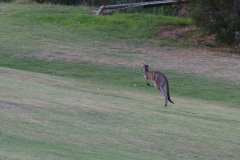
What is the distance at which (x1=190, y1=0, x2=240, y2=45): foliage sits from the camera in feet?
74.3

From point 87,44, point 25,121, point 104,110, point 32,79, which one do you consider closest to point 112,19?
point 87,44

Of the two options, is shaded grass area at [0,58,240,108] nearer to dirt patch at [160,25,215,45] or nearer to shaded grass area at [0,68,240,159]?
shaded grass area at [0,68,240,159]

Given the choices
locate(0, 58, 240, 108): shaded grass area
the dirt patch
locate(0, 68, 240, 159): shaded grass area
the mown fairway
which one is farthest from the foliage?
locate(0, 68, 240, 159): shaded grass area

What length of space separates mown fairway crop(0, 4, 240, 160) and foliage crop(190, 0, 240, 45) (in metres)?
1.27

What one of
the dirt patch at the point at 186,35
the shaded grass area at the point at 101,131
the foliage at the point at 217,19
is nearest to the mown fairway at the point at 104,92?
the shaded grass area at the point at 101,131

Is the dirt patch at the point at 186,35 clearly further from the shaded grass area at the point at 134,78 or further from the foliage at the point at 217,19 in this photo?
the shaded grass area at the point at 134,78

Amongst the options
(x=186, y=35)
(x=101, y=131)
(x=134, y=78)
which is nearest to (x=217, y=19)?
(x=186, y=35)

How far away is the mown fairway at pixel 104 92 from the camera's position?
5.98m

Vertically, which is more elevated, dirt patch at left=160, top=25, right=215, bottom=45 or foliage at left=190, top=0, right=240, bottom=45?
foliage at left=190, top=0, right=240, bottom=45

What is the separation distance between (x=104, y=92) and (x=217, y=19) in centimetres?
1224

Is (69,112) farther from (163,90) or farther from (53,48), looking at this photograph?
(53,48)

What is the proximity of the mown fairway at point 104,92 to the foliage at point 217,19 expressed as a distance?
1.27 meters

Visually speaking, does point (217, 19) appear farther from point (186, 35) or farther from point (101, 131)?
point (101, 131)

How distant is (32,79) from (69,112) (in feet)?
18.3
